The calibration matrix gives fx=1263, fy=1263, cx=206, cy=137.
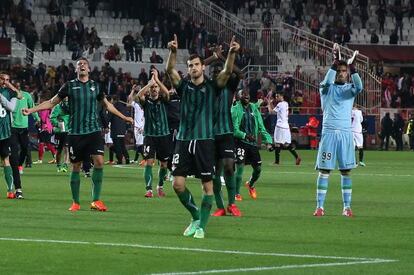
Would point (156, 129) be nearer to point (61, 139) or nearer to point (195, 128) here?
point (195, 128)

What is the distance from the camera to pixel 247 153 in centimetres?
2531

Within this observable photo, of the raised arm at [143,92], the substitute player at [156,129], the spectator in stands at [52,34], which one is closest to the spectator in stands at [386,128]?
the spectator in stands at [52,34]

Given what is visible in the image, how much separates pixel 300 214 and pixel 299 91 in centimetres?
3771

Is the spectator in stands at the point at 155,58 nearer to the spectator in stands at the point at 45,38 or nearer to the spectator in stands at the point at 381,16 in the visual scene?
the spectator in stands at the point at 45,38

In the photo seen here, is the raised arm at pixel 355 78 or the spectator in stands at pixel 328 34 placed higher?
the spectator in stands at pixel 328 34

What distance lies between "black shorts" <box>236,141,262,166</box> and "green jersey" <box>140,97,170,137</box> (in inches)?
84.5

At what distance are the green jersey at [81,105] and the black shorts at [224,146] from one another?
2557 mm

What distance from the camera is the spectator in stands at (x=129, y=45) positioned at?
59.3 metres

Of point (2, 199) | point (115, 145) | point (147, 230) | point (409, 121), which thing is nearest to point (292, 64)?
point (409, 121)

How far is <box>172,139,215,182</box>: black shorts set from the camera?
→ 56.1 feet

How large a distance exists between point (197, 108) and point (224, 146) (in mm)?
3259

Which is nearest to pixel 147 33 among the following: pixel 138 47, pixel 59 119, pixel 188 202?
pixel 138 47

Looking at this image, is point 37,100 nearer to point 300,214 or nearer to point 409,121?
point 409,121

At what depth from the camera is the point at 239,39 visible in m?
63.1
